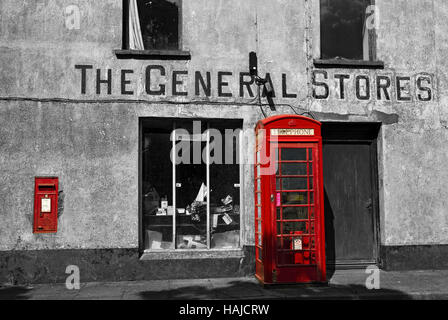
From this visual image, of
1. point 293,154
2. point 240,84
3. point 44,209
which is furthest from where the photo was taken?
point 240,84

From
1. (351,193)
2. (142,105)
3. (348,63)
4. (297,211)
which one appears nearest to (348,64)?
(348,63)

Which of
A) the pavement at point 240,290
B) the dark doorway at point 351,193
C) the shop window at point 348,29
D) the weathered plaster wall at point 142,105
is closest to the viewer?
the pavement at point 240,290

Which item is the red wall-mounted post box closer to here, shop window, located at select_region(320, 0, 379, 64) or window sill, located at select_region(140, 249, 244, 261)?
window sill, located at select_region(140, 249, 244, 261)

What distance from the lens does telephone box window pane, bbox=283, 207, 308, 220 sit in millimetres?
8398

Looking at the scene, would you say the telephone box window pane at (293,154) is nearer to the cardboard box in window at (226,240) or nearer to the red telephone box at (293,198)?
the red telephone box at (293,198)

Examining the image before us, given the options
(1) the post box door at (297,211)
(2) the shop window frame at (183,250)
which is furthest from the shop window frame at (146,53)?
(1) the post box door at (297,211)

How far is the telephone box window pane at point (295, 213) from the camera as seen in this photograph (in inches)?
331

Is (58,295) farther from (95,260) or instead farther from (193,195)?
(193,195)

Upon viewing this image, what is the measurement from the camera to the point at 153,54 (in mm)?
9422

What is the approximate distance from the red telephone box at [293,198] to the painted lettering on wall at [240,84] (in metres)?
1.53

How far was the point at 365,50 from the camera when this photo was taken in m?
10.3

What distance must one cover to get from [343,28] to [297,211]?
4.31 metres

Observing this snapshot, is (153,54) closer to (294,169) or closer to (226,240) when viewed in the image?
(294,169)

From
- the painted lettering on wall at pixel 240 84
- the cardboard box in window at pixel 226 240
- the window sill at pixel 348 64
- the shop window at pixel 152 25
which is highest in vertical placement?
the shop window at pixel 152 25
